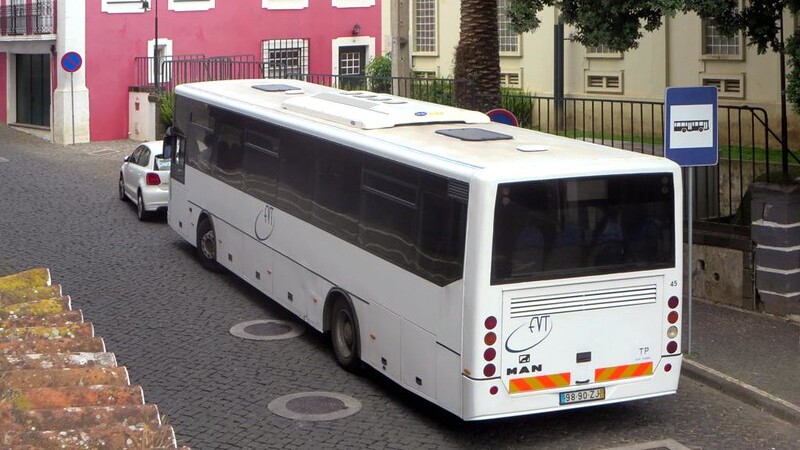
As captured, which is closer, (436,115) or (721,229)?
(436,115)

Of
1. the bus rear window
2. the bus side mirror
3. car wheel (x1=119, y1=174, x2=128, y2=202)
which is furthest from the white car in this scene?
the bus rear window

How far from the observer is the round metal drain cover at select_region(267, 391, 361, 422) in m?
12.2

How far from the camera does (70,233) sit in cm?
2208

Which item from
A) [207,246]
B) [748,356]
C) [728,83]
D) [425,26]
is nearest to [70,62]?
[425,26]

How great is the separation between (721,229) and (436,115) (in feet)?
14.6

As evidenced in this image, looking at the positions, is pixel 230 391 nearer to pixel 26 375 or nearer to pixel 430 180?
pixel 430 180

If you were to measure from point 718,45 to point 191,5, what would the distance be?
20327 millimetres

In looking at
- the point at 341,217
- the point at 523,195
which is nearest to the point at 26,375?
the point at 523,195

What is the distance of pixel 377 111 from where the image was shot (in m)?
14.4

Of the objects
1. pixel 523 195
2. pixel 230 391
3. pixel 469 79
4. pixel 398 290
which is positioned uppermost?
pixel 469 79

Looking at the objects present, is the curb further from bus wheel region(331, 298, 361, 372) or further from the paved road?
bus wheel region(331, 298, 361, 372)

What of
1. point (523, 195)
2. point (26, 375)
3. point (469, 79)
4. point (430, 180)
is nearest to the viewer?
point (26, 375)

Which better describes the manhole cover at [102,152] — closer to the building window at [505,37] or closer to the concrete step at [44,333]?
the building window at [505,37]

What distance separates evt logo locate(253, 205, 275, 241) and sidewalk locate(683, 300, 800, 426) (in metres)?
5.17
